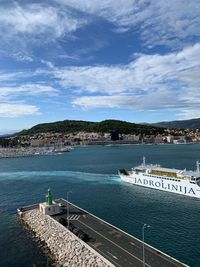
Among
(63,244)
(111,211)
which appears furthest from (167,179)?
(63,244)

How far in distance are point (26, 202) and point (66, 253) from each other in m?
36.1

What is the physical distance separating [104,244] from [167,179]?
4502 cm

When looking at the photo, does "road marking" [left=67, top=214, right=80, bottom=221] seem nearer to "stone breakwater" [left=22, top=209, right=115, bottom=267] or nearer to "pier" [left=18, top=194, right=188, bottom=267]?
"pier" [left=18, top=194, right=188, bottom=267]

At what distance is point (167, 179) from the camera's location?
282ft

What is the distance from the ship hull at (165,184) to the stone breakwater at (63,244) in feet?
118

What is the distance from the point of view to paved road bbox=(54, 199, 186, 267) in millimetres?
38438

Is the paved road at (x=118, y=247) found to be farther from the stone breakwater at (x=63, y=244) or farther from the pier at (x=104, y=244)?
the stone breakwater at (x=63, y=244)

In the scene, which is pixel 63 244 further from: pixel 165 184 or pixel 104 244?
pixel 165 184

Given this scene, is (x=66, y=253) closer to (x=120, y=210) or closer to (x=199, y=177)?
(x=120, y=210)

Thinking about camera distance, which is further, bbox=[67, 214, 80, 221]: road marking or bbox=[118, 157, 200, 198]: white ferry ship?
bbox=[118, 157, 200, 198]: white ferry ship

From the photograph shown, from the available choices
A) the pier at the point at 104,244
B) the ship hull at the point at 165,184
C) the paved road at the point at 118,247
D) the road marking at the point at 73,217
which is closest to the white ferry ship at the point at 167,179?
the ship hull at the point at 165,184

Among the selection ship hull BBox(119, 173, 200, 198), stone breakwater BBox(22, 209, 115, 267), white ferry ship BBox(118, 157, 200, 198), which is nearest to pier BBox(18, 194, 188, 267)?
stone breakwater BBox(22, 209, 115, 267)

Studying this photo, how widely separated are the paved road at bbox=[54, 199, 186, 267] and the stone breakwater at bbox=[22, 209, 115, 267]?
1.34 meters

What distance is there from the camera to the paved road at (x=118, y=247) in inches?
1513
